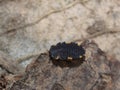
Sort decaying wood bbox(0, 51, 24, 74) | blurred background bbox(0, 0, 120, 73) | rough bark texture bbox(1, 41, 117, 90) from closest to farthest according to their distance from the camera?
rough bark texture bbox(1, 41, 117, 90) → decaying wood bbox(0, 51, 24, 74) → blurred background bbox(0, 0, 120, 73)

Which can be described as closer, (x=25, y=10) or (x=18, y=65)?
(x=18, y=65)

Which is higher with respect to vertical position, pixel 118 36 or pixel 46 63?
pixel 46 63

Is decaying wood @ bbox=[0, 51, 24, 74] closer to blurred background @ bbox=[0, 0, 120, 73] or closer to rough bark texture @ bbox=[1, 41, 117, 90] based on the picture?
blurred background @ bbox=[0, 0, 120, 73]

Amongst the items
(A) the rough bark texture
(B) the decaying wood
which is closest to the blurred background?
(B) the decaying wood

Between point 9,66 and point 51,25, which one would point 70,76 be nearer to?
point 9,66

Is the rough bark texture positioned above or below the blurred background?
above

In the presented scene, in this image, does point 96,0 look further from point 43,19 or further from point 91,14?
point 43,19

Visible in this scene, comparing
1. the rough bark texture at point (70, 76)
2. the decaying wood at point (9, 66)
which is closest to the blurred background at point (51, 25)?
the decaying wood at point (9, 66)

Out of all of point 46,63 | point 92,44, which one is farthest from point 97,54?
point 46,63

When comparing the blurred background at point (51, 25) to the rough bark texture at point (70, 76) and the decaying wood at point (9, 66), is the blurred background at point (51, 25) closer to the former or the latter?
the decaying wood at point (9, 66)
